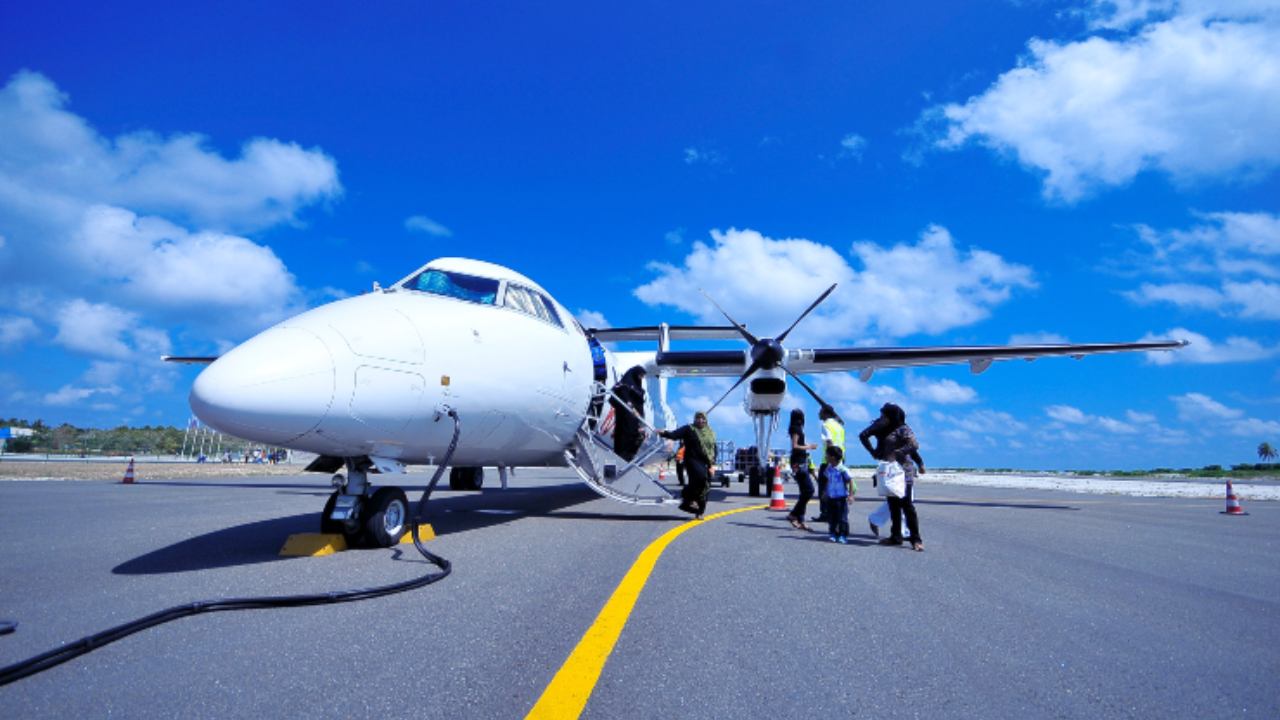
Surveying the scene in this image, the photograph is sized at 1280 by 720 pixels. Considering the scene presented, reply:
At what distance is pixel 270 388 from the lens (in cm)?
471

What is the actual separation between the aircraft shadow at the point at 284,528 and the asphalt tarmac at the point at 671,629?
0.20ft

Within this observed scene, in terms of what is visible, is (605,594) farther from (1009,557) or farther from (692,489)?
(692,489)

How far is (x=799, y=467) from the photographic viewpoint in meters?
9.29

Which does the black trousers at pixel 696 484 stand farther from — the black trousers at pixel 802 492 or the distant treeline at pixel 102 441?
the distant treeline at pixel 102 441

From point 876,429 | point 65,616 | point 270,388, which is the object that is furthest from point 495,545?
point 876,429

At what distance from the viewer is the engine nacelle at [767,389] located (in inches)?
590

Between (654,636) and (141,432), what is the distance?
318ft

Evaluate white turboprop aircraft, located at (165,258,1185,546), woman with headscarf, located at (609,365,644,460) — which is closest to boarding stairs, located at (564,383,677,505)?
white turboprop aircraft, located at (165,258,1185,546)


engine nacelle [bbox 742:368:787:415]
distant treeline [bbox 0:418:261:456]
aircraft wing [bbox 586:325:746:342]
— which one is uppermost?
aircraft wing [bbox 586:325:746:342]

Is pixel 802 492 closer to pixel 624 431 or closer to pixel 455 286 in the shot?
pixel 624 431

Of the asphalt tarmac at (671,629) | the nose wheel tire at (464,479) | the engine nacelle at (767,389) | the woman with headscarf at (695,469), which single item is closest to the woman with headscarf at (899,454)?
the asphalt tarmac at (671,629)

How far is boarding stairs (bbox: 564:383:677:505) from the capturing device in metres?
9.53

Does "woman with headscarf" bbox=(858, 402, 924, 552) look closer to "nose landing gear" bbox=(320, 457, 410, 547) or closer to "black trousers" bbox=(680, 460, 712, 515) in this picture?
"black trousers" bbox=(680, 460, 712, 515)

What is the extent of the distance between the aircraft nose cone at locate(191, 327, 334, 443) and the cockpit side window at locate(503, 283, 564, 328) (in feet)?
9.59
